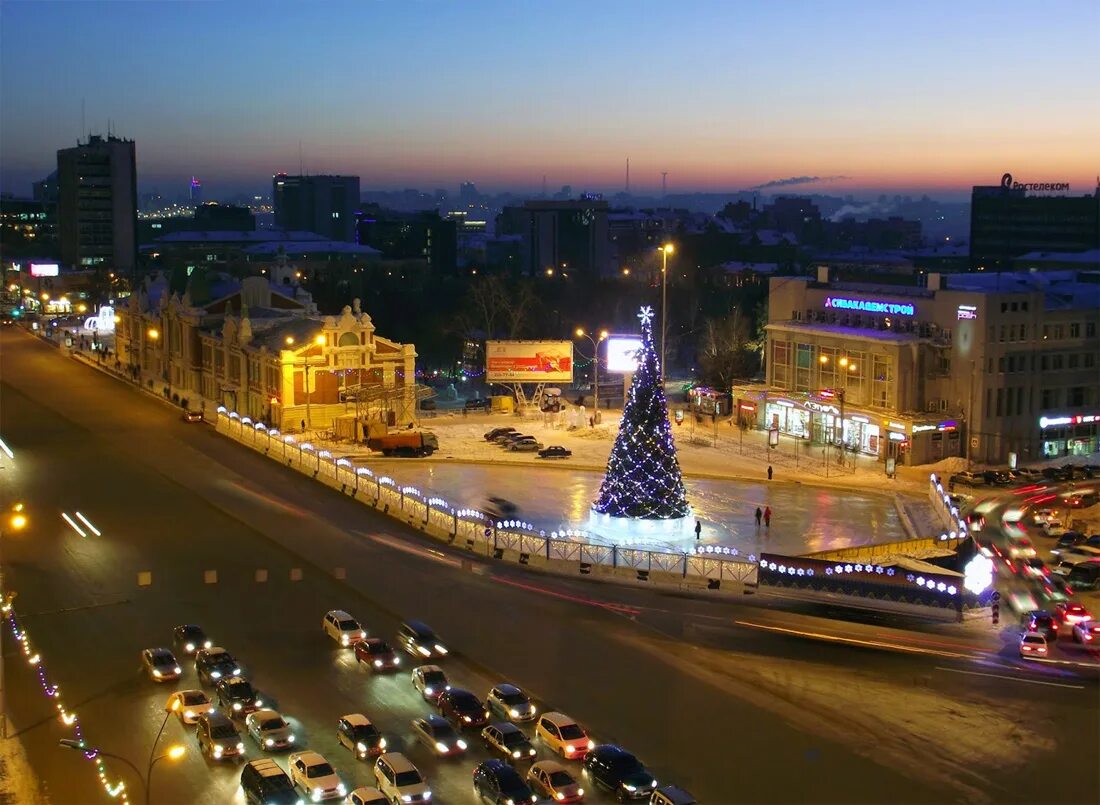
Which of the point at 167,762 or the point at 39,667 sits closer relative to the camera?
the point at 167,762

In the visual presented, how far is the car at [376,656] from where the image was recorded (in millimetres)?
25578

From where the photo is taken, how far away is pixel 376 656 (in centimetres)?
2564

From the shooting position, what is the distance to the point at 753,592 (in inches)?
1205

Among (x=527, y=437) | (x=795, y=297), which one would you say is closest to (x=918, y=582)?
(x=527, y=437)

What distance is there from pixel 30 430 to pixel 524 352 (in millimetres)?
21560

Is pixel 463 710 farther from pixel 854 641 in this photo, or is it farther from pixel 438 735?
pixel 854 641

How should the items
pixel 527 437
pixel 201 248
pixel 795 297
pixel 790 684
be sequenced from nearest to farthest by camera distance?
pixel 790 684 < pixel 527 437 < pixel 795 297 < pixel 201 248

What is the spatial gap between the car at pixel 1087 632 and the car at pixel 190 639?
18.4 m

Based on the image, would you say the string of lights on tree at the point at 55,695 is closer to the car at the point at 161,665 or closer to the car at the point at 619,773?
the car at the point at 161,665

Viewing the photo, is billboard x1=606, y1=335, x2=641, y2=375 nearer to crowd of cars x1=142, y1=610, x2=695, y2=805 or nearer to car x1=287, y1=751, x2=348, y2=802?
crowd of cars x1=142, y1=610, x2=695, y2=805

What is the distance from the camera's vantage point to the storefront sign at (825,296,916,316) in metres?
51.3

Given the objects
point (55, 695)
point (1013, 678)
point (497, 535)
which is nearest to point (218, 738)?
point (55, 695)

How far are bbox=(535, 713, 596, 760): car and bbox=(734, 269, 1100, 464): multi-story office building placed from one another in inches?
1176

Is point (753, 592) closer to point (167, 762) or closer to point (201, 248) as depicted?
point (167, 762)
